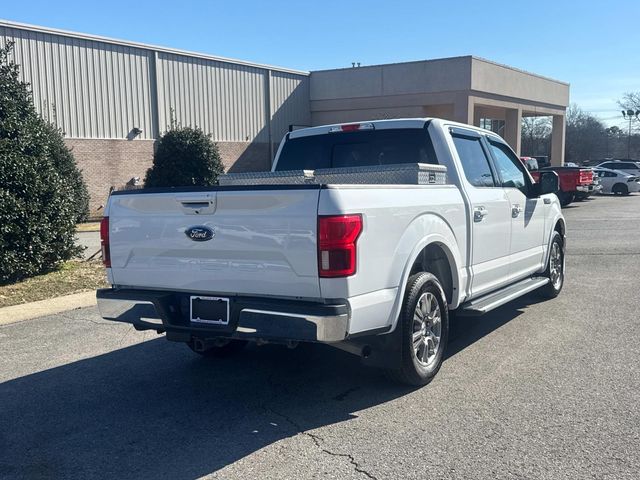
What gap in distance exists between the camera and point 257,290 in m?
4.45

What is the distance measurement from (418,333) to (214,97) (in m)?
26.5

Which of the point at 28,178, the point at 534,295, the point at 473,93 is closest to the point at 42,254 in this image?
the point at 28,178

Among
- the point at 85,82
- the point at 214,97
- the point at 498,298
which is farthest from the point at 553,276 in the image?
the point at 214,97

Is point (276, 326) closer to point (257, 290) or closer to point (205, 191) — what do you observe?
point (257, 290)

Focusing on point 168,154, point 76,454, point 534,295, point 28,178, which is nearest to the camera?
point 76,454

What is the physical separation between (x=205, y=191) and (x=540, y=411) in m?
2.84

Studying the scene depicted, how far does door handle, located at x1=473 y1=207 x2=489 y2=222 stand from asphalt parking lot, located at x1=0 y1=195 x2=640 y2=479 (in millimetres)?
1261

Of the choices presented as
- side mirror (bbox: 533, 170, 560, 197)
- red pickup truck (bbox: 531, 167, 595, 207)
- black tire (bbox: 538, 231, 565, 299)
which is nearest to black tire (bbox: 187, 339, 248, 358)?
side mirror (bbox: 533, 170, 560, 197)

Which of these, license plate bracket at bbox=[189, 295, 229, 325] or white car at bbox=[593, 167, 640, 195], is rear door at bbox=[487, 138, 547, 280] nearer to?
license plate bracket at bbox=[189, 295, 229, 325]

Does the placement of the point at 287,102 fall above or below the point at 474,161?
above

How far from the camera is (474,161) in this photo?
6367 mm

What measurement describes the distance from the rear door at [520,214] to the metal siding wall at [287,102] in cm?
2656

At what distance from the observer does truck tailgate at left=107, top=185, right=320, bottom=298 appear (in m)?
4.24

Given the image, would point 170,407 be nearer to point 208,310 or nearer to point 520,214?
point 208,310
